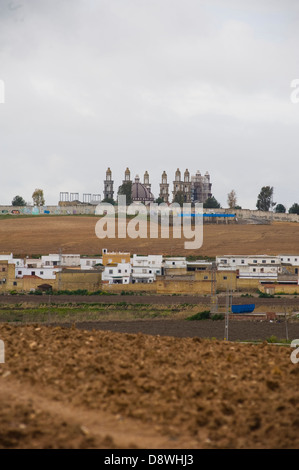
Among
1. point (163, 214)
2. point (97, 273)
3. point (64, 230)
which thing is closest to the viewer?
point (97, 273)

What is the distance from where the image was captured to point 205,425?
29.3ft

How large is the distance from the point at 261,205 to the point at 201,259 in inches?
2204

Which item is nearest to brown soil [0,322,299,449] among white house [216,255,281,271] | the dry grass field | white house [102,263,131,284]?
the dry grass field

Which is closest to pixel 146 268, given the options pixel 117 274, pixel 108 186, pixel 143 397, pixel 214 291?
pixel 117 274

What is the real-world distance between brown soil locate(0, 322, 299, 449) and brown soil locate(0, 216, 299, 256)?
2052 inches

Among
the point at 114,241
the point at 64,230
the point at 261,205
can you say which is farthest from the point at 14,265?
the point at 261,205

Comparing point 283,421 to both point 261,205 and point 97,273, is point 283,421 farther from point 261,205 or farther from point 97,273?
point 261,205

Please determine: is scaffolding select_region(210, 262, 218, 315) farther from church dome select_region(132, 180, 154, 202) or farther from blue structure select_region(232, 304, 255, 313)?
church dome select_region(132, 180, 154, 202)

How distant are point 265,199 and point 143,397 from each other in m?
106

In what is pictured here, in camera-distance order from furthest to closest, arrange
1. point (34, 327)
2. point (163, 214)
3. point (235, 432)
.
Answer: point (163, 214), point (34, 327), point (235, 432)

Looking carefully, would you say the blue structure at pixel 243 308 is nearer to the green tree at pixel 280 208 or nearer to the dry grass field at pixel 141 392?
the dry grass field at pixel 141 392

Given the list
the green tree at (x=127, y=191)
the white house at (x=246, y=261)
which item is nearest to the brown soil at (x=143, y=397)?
the white house at (x=246, y=261)

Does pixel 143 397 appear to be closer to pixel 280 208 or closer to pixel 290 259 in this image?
→ pixel 290 259

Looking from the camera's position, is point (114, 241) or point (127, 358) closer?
point (127, 358)
